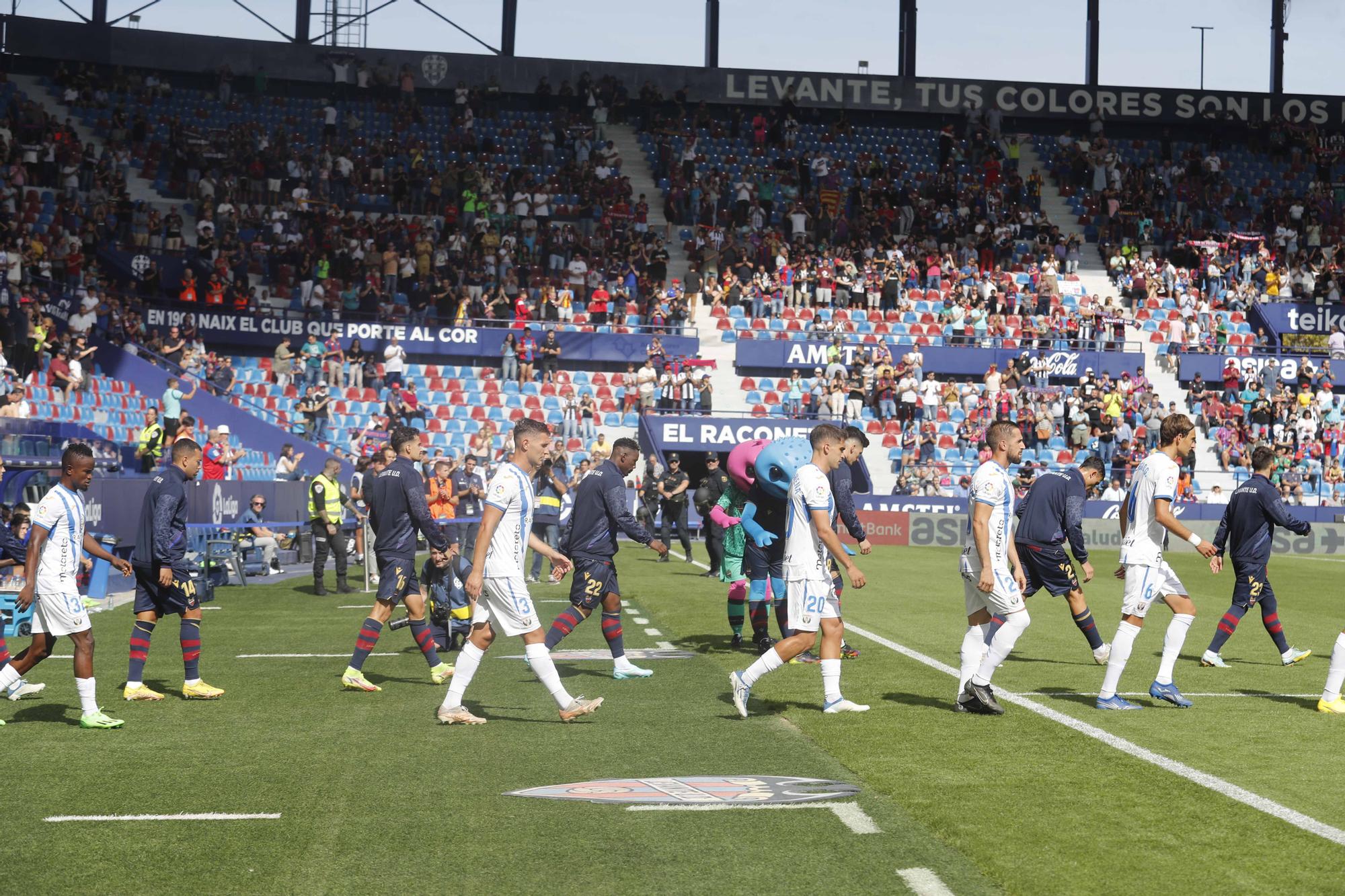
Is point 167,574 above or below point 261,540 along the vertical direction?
above

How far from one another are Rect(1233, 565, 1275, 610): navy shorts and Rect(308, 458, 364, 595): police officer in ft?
39.5

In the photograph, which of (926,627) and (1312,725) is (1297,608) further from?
(1312,725)

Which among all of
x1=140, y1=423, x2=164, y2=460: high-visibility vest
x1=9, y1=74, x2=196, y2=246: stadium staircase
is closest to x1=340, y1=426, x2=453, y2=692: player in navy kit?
x1=140, y1=423, x2=164, y2=460: high-visibility vest

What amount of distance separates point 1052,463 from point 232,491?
2035 centimetres

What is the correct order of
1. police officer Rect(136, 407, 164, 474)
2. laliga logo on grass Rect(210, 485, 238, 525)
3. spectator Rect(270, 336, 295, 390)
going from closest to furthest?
laliga logo on grass Rect(210, 485, 238, 525), police officer Rect(136, 407, 164, 474), spectator Rect(270, 336, 295, 390)

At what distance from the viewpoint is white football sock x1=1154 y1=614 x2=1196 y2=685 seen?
33.2 feet

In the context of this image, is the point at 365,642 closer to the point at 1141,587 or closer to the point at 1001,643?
the point at 1001,643

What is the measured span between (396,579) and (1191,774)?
613cm

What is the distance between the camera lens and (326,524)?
65.8 ft

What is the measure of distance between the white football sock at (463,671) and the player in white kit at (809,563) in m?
1.68

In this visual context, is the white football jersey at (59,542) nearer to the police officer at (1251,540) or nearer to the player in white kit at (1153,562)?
the player in white kit at (1153,562)

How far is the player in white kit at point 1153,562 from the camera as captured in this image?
9.89 m

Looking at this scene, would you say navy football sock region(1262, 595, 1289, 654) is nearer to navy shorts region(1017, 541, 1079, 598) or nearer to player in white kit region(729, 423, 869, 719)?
navy shorts region(1017, 541, 1079, 598)

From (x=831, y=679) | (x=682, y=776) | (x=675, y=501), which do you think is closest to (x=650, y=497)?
(x=675, y=501)
